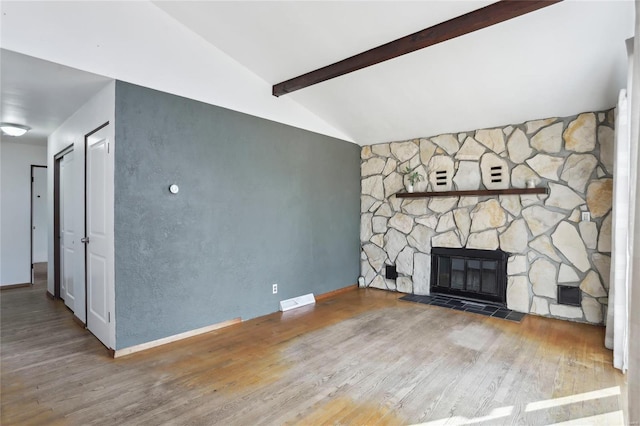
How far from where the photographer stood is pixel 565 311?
391 cm

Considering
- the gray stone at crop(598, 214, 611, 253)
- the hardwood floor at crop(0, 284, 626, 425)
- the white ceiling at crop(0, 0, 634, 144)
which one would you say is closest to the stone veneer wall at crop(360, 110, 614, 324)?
the gray stone at crop(598, 214, 611, 253)

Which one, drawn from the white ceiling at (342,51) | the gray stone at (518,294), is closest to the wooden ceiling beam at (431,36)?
the white ceiling at (342,51)

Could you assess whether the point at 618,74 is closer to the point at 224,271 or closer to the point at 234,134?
the point at 234,134

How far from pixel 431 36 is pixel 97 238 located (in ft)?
11.9

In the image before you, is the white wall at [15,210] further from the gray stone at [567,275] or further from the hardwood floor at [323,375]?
the gray stone at [567,275]

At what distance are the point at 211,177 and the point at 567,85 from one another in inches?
149

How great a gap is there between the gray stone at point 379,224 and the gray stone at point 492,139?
1.80 meters

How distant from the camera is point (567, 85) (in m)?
3.40

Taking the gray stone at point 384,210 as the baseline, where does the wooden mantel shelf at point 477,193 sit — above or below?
above

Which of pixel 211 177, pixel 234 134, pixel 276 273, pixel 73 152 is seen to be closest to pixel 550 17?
pixel 234 134

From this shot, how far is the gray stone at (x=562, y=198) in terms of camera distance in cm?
384

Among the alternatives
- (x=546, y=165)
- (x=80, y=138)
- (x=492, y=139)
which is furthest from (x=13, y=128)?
(x=546, y=165)

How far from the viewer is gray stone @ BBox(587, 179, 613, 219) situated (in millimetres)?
3631

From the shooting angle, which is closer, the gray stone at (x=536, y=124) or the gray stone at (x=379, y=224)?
the gray stone at (x=536, y=124)
